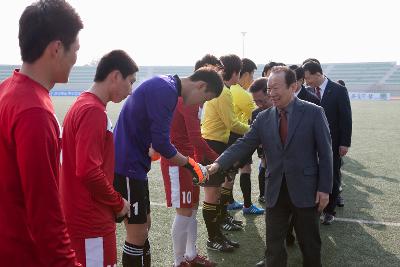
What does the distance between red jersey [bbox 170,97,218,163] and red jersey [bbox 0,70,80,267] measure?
102 inches

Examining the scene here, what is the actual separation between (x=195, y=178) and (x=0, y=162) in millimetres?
2344

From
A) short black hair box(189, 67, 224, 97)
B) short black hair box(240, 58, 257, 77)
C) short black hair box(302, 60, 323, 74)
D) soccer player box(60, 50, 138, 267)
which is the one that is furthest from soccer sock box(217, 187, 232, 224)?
soccer player box(60, 50, 138, 267)

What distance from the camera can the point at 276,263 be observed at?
12.3ft

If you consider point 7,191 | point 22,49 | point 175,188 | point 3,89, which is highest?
point 22,49

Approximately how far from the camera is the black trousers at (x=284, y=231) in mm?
3639

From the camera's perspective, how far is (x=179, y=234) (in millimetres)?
4164

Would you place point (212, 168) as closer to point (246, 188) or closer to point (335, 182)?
point (246, 188)

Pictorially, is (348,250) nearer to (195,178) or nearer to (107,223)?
(195,178)

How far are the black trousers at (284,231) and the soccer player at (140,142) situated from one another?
3.63ft

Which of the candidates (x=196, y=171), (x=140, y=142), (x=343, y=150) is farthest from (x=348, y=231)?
(x=140, y=142)

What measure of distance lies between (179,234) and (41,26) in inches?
118

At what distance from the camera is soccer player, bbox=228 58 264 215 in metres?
5.73

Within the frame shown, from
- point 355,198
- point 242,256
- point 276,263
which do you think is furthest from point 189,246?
point 355,198

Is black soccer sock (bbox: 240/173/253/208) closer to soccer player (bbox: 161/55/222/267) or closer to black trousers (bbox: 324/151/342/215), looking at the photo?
black trousers (bbox: 324/151/342/215)
